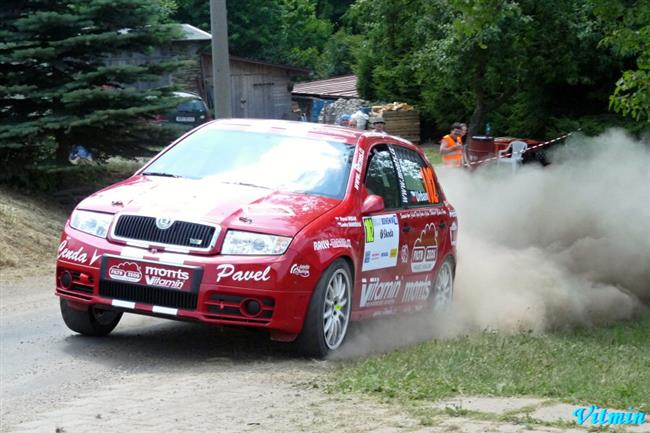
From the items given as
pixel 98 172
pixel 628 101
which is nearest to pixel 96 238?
pixel 628 101

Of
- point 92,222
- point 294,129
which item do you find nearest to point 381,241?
point 294,129

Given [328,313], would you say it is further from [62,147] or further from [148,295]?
[62,147]

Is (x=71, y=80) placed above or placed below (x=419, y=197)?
above

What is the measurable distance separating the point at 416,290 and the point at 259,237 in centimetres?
249

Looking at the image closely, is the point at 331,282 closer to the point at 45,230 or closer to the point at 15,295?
the point at 15,295

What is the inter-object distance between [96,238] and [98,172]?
1175 cm

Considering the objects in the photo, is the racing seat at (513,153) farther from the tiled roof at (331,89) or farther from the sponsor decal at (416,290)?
the tiled roof at (331,89)

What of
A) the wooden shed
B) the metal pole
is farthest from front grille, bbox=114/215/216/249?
the wooden shed

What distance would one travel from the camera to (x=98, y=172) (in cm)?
2011

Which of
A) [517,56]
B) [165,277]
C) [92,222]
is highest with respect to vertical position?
[517,56]

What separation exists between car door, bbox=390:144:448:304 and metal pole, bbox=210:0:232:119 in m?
6.95

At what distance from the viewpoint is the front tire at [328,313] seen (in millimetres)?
8375

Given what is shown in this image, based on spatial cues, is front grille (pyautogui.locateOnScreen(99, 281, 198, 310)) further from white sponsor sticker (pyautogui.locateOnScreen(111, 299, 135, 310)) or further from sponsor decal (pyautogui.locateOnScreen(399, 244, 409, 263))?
sponsor decal (pyautogui.locateOnScreen(399, 244, 409, 263))

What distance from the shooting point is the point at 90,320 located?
9.20 m
